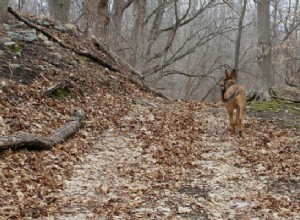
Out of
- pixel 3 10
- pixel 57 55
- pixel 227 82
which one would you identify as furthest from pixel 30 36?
pixel 227 82

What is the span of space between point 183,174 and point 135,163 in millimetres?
905

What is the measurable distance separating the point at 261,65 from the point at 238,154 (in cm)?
625

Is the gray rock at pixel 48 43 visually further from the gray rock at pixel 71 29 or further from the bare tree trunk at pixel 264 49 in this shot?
the bare tree trunk at pixel 264 49

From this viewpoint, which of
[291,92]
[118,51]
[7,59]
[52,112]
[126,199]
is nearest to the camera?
[126,199]

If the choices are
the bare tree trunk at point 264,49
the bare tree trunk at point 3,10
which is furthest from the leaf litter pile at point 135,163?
the bare tree trunk at point 264,49

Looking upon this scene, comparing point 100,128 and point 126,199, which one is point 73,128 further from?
point 126,199

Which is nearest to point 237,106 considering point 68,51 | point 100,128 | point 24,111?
point 100,128


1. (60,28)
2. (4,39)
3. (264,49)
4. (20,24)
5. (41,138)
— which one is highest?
(60,28)

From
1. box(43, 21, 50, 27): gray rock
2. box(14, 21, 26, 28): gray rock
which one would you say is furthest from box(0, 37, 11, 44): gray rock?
box(43, 21, 50, 27): gray rock

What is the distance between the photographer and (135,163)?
734cm

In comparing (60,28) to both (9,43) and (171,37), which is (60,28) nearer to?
(9,43)

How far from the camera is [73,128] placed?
27.3 feet

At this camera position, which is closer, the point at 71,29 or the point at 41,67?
the point at 41,67

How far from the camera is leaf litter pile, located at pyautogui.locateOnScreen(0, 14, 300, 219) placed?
548 centimetres
